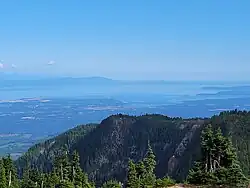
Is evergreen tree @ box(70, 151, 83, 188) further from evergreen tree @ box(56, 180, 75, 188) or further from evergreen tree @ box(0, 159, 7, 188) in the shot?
evergreen tree @ box(0, 159, 7, 188)

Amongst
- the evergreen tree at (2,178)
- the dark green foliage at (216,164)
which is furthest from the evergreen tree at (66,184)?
the dark green foliage at (216,164)

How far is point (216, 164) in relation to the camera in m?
53.1

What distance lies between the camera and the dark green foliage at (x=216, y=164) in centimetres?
4538

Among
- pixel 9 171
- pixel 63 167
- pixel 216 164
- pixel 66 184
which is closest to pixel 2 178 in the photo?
pixel 9 171

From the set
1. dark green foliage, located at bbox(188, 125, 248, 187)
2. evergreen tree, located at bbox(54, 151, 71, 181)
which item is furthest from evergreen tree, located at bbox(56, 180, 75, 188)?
dark green foliage, located at bbox(188, 125, 248, 187)

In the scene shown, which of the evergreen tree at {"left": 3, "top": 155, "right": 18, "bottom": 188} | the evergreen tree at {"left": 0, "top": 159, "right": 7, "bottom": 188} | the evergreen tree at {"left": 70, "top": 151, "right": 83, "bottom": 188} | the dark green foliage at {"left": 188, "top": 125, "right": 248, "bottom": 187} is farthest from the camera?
the evergreen tree at {"left": 3, "top": 155, "right": 18, "bottom": 188}

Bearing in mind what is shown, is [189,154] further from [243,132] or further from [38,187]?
[38,187]

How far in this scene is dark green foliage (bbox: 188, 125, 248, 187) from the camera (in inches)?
1787

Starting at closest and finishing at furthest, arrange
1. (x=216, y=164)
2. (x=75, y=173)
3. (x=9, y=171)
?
1. (x=216, y=164)
2. (x=75, y=173)
3. (x=9, y=171)

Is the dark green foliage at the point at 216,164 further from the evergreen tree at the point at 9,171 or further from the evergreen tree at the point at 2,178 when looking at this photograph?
the evergreen tree at the point at 9,171

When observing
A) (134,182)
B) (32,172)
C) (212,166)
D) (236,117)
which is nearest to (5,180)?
(32,172)

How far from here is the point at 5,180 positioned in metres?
81.5

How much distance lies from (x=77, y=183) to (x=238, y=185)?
1519 inches

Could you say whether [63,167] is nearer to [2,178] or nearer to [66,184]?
[66,184]
